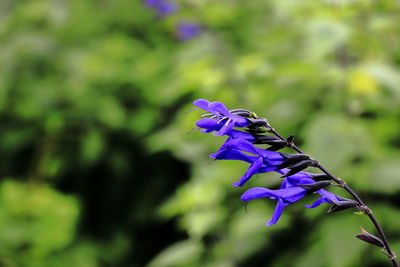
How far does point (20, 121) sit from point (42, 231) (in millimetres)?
712

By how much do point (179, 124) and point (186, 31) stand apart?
1.88 ft

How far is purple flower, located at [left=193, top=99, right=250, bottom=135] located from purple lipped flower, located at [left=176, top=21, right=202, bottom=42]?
74.9 inches

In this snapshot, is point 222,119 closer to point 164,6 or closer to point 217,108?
point 217,108

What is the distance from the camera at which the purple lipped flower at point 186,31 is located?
2875 millimetres

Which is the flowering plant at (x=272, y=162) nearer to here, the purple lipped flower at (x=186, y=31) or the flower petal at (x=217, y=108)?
the flower petal at (x=217, y=108)

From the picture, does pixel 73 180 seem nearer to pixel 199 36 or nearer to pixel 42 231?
pixel 42 231

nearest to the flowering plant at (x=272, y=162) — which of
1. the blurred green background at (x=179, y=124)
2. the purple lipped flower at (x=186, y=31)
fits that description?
the blurred green background at (x=179, y=124)

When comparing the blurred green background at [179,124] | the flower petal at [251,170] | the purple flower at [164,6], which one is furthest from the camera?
the purple flower at [164,6]

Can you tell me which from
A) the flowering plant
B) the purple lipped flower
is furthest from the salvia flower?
the purple lipped flower

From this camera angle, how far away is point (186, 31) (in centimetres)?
301

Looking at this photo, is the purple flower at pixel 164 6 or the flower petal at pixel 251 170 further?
the purple flower at pixel 164 6

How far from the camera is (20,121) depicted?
329 cm

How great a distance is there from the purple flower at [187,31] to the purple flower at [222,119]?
1.92 metres

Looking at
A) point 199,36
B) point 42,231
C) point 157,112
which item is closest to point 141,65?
point 157,112
